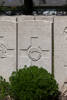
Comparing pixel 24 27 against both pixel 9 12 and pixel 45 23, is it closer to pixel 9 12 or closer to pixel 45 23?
pixel 45 23

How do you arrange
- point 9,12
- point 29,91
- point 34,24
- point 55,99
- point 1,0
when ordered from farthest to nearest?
point 1,0, point 9,12, point 34,24, point 55,99, point 29,91

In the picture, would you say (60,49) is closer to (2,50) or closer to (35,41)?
(35,41)

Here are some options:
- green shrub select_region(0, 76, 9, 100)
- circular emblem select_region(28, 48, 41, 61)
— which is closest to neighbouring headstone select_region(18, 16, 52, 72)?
circular emblem select_region(28, 48, 41, 61)

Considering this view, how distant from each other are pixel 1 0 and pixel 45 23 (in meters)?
8.07

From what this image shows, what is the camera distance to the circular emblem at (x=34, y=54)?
626 cm

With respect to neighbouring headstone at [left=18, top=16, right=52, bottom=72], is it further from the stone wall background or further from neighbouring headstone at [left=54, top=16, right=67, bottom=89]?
neighbouring headstone at [left=54, top=16, right=67, bottom=89]

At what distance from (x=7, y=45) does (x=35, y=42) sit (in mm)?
510

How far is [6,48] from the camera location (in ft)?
20.7

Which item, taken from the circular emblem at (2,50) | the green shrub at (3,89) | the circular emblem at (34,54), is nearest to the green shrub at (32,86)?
the green shrub at (3,89)

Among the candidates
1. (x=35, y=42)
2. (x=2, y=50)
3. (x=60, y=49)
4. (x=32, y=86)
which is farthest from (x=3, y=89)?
(x=60, y=49)

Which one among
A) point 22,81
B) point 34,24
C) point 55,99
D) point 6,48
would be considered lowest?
point 55,99

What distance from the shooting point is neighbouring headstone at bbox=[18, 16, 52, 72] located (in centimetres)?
622

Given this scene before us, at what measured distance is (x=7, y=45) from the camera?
630 centimetres

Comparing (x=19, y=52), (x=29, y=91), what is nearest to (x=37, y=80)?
(x=29, y=91)
